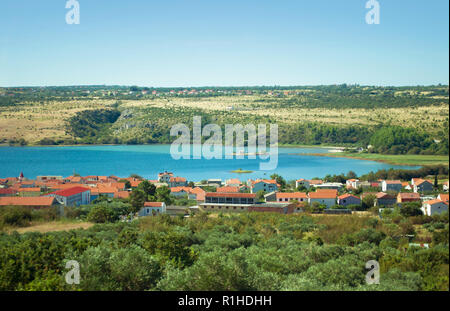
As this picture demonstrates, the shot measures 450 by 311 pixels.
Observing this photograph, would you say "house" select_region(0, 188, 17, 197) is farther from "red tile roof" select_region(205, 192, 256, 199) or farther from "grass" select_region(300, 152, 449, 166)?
"grass" select_region(300, 152, 449, 166)

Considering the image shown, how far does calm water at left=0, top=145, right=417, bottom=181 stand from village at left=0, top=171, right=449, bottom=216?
4.32m

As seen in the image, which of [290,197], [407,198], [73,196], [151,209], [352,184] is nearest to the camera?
[151,209]

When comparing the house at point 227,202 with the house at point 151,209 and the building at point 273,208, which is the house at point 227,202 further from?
the house at point 151,209

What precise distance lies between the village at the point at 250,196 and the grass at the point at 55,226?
146 cm

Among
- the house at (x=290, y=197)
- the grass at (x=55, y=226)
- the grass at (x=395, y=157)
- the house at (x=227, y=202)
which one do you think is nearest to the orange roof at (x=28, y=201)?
the grass at (x=55, y=226)

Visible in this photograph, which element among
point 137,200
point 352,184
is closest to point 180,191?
point 137,200

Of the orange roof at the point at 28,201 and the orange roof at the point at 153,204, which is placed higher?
the orange roof at the point at 28,201

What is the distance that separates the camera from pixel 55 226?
1018 centimetres

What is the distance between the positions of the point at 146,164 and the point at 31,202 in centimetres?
1444

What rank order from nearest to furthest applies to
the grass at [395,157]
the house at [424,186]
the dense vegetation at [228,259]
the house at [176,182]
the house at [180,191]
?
the dense vegetation at [228,259], the house at [424,186], the house at [180,191], the house at [176,182], the grass at [395,157]

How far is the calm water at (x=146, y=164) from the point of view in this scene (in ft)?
74.8

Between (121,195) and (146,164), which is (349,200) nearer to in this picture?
(121,195)

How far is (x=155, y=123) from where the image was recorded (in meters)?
41.2

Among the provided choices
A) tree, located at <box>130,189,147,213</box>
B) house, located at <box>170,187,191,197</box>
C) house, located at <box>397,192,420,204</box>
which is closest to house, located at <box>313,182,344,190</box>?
house, located at <box>397,192,420,204</box>
